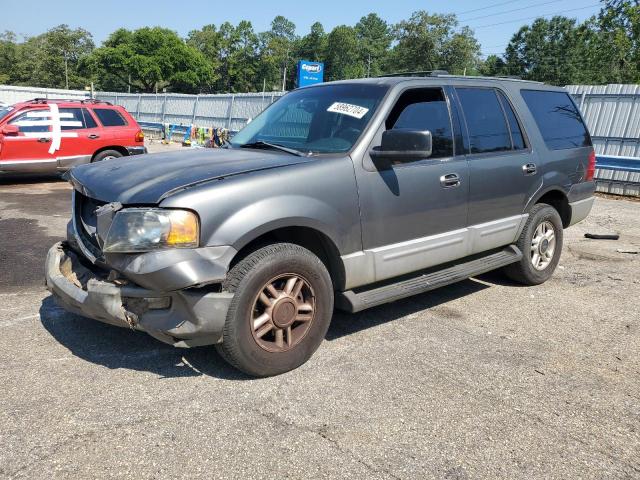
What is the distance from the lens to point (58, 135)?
10688 mm

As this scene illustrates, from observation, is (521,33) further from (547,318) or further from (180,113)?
(547,318)

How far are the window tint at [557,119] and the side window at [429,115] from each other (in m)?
1.37

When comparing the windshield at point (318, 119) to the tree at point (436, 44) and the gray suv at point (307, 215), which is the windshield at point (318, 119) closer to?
the gray suv at point (307, 215)

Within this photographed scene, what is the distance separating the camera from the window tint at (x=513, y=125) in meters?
4.73

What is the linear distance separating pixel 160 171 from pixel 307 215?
0.98m

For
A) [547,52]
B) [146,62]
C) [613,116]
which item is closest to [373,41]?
[547,52]

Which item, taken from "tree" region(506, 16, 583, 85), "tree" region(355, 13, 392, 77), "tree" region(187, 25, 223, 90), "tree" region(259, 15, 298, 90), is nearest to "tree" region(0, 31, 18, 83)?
"tree" region(187, 25, 223, 90)

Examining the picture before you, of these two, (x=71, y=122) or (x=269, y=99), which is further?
(x=269, y=99)

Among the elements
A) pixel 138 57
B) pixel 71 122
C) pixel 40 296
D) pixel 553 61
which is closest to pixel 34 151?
pixel 71 122

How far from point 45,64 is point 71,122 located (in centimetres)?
9123

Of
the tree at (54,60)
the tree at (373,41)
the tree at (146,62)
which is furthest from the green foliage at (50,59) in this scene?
the tree at (373,41)

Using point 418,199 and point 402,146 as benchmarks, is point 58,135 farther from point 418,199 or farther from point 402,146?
point 402,146

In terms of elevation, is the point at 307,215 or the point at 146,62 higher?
the point at 146,62

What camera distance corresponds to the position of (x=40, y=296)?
15.1 ft
